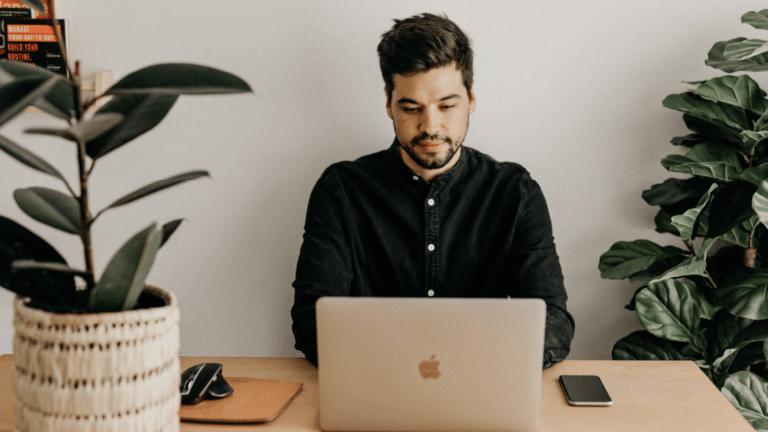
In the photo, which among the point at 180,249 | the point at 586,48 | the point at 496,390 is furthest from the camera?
the point at 180,249

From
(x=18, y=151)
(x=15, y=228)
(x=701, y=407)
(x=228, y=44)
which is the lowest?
(x=701, y=407)

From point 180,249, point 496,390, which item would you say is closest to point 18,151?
point 496,390

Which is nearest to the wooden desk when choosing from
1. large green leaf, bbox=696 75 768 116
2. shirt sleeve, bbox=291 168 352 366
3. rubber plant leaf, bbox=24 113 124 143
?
shirt sleeve, bbox=291 168 352 366

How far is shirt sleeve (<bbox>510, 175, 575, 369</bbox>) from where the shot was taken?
1545mm

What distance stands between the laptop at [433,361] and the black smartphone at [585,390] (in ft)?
0.77

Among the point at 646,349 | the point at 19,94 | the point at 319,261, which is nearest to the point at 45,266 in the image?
the point at 19,94

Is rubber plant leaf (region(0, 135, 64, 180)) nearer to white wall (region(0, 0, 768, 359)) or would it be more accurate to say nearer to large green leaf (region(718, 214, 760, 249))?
white wall (region(0, 0, 768, 359))

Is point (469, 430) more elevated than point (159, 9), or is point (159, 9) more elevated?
point (159, 9)

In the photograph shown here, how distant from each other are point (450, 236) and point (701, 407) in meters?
0.84

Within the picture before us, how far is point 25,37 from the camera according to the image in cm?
185

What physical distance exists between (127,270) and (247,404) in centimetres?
49

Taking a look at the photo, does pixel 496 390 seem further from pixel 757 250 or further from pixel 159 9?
pixel 159 9

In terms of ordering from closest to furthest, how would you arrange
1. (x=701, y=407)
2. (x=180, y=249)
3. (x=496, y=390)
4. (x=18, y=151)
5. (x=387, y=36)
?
(x=18, y=151)
(x=496, y=390)
(x=701, y=407)
(x=387, y=36)
(x=180, y=249)

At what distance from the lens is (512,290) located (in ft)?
5.53
